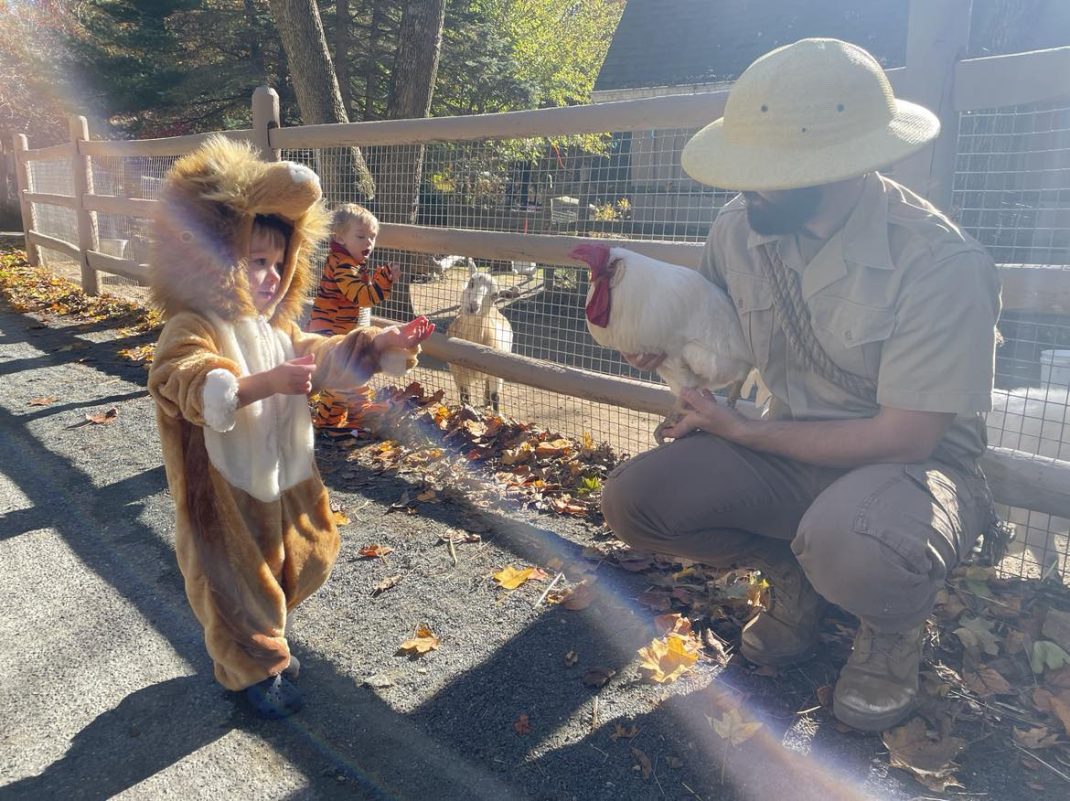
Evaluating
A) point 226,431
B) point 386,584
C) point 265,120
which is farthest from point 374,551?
point 265,120

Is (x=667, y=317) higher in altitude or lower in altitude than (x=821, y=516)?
higher

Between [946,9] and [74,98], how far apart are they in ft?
63.5

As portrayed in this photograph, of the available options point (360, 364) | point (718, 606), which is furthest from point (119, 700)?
point (718, 606)

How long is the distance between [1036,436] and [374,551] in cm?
252

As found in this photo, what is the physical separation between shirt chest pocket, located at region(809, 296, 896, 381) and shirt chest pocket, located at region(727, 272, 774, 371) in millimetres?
133

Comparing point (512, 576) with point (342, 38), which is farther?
point (342, 38)

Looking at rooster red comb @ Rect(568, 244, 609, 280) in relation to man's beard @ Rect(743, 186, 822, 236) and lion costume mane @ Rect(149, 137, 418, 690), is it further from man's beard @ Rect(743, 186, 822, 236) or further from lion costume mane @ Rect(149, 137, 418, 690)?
lion costume mane @ Rect(149, 137, 418, 690)

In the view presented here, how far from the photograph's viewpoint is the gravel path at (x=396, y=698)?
6.30 feet

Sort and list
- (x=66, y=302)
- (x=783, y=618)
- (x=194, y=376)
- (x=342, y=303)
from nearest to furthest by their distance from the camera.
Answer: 1. (x=194, y=376)
2. (x=783, y=618)
3. (x=342, y=303)
4. (x=66, y=302)

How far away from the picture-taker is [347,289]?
4375 mm

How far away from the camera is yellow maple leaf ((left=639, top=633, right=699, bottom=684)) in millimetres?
2305

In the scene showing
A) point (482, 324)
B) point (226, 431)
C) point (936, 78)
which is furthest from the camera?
point (482, 324)

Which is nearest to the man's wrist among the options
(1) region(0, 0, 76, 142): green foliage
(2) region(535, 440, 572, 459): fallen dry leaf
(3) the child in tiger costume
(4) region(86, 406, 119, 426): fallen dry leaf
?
(2) region(535, 440, 572, 459): fallen dry leaf

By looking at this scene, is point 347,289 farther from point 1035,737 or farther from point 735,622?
point 1035,737
